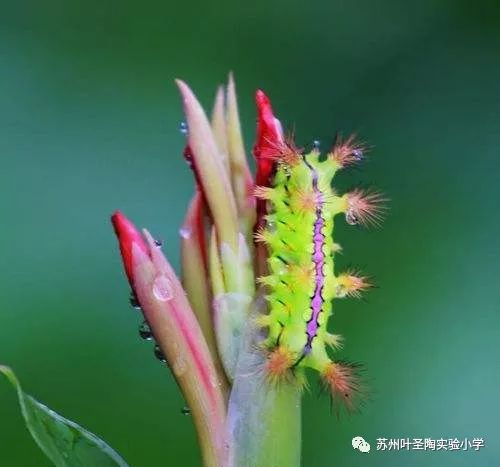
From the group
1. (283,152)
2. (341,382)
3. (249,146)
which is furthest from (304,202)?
(249,146)

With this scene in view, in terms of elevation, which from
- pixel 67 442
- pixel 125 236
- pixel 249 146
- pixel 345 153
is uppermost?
pixel 249 146

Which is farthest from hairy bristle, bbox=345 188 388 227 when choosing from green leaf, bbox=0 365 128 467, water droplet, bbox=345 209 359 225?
green leaf, bbox=0 365 128 467

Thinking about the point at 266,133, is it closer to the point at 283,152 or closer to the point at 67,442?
the point at 283,152

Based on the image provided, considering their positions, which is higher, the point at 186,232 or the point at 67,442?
the point at 186,232

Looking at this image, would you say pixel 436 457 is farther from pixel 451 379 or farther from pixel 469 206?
pixel 469 206

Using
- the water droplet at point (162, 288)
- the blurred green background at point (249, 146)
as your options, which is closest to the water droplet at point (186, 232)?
the water droplet at point (162, 288)

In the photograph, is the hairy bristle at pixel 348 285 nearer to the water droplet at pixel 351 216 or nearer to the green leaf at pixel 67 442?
the water droplet at pixel 351 216
